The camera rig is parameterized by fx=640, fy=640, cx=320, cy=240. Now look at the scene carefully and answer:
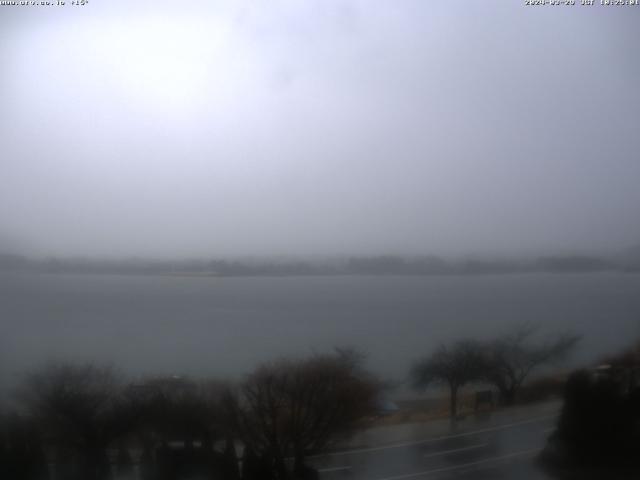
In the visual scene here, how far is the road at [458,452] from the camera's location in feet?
6.48

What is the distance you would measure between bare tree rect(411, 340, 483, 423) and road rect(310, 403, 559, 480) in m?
0.09

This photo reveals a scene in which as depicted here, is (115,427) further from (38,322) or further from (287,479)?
Result: (287,479)

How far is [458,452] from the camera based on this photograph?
6.57ft

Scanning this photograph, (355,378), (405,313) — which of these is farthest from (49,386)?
(405,313)

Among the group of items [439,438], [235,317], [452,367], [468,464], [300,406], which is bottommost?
[468,464]

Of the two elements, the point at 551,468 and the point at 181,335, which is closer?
the point at 181,335

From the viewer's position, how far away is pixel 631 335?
2.05 meters

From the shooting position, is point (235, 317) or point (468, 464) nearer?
point (235, 317)

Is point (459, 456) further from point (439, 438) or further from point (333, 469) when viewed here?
point (333, 469)

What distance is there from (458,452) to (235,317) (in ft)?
2.68

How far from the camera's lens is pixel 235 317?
1.90 metres

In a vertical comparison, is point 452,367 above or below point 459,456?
above

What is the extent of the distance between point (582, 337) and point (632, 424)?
1.31ft

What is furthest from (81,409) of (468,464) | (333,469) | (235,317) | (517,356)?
(517,356)
